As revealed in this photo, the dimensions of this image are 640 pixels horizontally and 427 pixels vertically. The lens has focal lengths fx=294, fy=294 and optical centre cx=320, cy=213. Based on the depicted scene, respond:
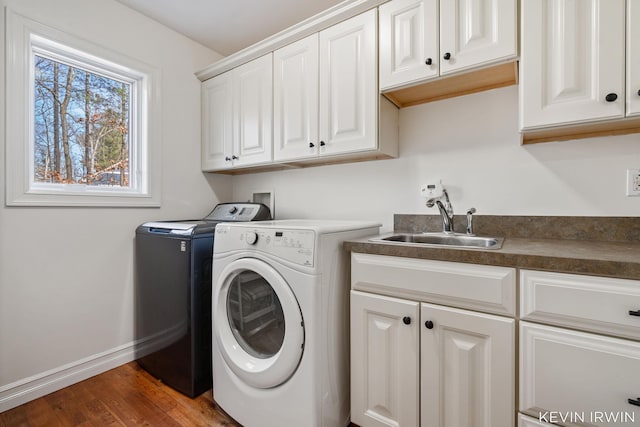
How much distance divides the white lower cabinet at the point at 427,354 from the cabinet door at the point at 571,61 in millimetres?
696

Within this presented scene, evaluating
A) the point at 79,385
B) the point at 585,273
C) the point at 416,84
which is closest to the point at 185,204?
the point at 79,385

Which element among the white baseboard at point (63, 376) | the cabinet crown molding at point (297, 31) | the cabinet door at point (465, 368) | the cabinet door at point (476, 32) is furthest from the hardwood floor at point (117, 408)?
the cabinet crown molding at point (297, 31)

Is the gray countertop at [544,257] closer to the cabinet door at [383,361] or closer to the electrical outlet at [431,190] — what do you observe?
the cabinet door at [383,361]

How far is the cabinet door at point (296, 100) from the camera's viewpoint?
181cm

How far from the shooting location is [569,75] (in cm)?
112

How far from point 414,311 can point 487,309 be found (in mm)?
254

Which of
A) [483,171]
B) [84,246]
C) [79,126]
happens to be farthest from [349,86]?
[84,246]

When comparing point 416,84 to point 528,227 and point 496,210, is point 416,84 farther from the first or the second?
point 528,227

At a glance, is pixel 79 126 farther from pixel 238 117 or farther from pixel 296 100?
pixel 296 100

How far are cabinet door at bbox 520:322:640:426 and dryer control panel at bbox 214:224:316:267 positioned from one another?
79 cm

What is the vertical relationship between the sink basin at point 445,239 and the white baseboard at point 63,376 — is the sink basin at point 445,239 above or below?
above

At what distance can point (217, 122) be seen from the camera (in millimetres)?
2357

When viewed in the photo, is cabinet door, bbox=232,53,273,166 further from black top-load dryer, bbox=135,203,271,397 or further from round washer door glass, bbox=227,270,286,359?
round washer door glass, bbox=227,270,286,359

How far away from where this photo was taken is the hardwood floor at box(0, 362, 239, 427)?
1.46 metres
